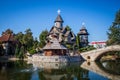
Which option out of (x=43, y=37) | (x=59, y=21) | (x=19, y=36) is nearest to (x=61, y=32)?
(x=59, y=21)

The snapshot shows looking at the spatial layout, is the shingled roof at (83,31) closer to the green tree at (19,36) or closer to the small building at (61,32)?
the small building at (61,32)

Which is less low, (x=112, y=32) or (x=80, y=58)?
(x=112, y=32)

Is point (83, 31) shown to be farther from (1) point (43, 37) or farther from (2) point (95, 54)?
(2) point (95, 54)

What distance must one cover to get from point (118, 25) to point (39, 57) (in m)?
21.4

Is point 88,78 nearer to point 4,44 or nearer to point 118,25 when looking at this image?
point 118,25

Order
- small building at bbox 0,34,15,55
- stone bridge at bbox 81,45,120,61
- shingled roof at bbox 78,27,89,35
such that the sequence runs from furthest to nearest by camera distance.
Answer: shingled roof at bbox 78,27,89,35
small building at bbox 0,34,15,55
stone bridge at bbox 81,45,120,61

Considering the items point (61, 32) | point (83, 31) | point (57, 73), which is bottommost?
point (57, 73)

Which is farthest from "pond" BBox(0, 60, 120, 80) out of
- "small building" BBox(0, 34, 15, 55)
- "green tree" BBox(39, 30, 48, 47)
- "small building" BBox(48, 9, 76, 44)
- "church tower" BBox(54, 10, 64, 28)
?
"church tower" BBox(54, 10, 64, 28)

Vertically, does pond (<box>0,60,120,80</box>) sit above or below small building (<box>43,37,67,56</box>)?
below

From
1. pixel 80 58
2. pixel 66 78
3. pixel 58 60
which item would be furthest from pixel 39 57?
pixel 66 78

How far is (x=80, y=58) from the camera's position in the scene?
5703 cm

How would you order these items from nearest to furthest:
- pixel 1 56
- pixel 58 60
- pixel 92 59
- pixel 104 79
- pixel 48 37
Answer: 1. pixel 104 79
2. pixel 58 60
3. pixel 92 59
4. pixel 1 56
5. pixel 48 37

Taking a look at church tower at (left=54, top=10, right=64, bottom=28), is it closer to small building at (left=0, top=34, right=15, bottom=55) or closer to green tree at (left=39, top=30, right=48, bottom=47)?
green tree at (left=39, top=30, right=48, bottom=47)

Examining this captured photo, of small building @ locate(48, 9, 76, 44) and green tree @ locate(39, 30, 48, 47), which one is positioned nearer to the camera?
green tree @ locate(39, 30, 48, 47)
